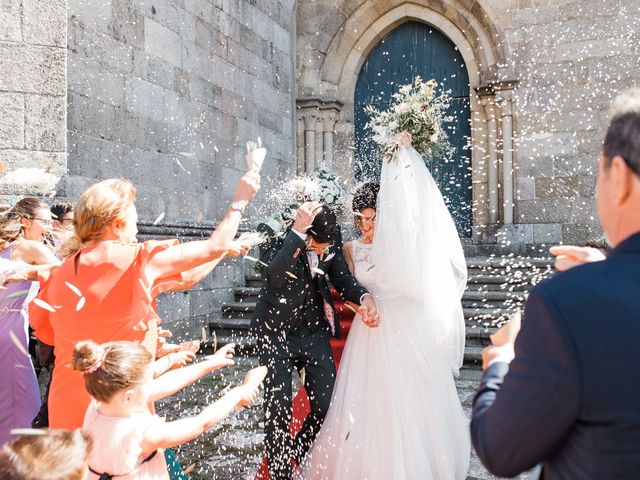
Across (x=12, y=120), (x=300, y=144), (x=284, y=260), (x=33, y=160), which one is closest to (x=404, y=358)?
(x=284, y=260)

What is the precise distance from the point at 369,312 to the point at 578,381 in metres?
2.78

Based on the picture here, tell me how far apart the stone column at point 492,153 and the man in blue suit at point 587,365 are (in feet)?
29.6

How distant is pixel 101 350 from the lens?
1994mm

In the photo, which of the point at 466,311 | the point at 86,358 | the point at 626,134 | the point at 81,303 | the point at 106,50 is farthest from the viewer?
the point at 466,311

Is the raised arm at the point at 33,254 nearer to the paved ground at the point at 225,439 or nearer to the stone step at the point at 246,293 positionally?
the paved ground at the point at 225,439

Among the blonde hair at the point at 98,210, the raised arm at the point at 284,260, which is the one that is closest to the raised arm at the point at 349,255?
the raised arm at the point at 284,260

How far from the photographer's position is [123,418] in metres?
2.03

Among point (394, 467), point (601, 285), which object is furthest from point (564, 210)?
point (601, 285)

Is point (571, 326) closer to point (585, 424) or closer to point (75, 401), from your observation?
point (585, 424)

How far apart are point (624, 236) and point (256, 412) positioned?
454 centimetres

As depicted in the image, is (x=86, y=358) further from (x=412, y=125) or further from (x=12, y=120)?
(x=12, y=120)

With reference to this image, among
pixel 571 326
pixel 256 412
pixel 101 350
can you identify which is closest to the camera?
pixel 571 326

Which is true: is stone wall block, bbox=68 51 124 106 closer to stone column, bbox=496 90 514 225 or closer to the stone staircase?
the stone staircase

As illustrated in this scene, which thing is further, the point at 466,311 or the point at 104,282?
the point at 466,311
